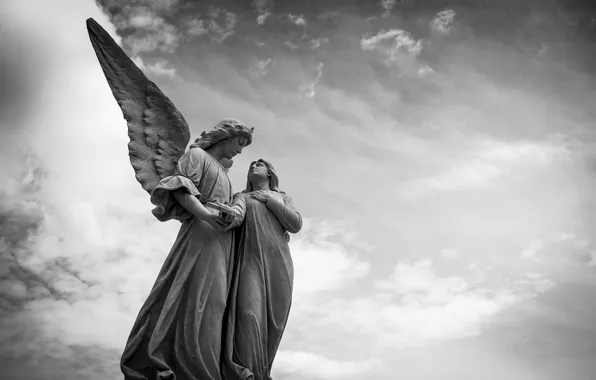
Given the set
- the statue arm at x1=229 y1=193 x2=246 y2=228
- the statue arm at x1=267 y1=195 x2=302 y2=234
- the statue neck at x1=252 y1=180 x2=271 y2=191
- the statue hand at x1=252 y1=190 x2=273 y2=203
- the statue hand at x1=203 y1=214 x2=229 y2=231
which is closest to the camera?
the statue hand at x1=203 y1=214 x2=229 y2=231

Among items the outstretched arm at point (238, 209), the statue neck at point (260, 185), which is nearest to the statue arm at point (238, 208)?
the outstretched arm at point (238, 209)

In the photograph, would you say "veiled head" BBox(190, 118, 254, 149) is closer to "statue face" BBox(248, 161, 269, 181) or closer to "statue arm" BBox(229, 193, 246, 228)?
"statue face" BBox(248, 161, 269, 181)

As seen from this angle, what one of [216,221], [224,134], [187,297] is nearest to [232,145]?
[224,134]

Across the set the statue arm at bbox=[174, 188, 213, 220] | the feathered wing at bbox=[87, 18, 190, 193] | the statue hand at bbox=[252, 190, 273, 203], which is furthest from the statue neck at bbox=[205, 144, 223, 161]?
the statue arm at bbox=[174, 188, 213, 220]

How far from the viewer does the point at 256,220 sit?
951cm

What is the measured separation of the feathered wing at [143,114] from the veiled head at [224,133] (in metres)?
0.38

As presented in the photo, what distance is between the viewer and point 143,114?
33.9 feet

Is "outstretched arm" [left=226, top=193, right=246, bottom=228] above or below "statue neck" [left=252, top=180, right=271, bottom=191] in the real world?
below

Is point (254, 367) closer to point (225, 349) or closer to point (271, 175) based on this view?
point (225, 349)

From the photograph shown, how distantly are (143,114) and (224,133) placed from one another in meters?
1.32

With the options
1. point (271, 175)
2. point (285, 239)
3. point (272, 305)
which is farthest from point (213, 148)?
point (272, 305)

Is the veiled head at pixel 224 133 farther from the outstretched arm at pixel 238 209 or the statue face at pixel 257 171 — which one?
the outstretched arm at pixel 238 209

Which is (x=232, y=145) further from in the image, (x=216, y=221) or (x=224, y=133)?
(x=216, y=221)

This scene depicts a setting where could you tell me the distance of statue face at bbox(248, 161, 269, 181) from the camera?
32.9 ft
